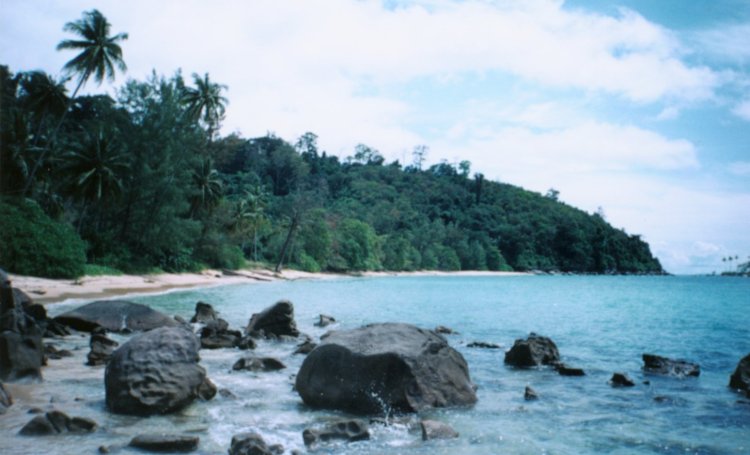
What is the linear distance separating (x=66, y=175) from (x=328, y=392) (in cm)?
4166

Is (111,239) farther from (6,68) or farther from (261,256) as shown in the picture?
(261,256)

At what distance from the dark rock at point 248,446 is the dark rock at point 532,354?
9308mm

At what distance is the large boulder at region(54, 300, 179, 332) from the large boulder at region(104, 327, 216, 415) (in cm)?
809

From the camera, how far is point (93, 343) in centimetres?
1281

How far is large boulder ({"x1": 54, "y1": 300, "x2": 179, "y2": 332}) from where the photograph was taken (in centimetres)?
1692

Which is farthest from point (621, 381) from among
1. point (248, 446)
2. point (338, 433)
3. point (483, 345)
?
point (248, 446)

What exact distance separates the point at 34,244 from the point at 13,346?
89.2 ft

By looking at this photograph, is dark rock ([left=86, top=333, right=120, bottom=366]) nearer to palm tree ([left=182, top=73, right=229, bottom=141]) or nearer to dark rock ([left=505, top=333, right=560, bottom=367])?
dark rock ([left=505, top=333, right=560, bottom=367])

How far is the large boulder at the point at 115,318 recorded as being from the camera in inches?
666

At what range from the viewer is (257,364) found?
485 inches

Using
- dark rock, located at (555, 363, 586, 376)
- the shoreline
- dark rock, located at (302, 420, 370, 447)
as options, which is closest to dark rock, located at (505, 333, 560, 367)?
dark rock, located at (555, 363, 586, 376)

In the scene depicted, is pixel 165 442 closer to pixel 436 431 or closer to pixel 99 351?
pixel 436 431

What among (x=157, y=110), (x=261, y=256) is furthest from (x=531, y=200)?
(x=157, y=110)

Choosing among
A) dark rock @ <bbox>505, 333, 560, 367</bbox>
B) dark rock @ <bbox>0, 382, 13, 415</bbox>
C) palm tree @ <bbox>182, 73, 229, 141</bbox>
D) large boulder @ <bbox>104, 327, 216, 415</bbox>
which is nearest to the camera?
dark rock @ <bbox>0, 382, 13, 415</bbox>
